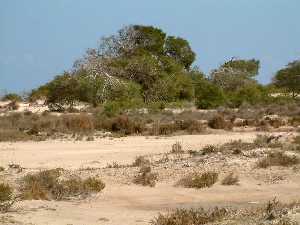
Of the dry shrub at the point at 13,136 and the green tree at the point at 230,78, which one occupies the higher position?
the green tree at the point at 230,78

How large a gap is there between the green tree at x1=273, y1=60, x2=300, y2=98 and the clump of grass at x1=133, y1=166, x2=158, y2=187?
45417mm

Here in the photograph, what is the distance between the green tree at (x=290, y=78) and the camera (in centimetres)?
6172

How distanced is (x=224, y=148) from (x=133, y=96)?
24.5 meters

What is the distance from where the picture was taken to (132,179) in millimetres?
14898

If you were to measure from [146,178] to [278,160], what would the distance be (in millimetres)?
3596

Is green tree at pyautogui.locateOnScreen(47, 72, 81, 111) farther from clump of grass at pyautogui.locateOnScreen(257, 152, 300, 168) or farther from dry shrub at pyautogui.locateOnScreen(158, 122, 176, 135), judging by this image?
clump of grass at pyautogui.locateOnScreen(257, 152, 300, 168)

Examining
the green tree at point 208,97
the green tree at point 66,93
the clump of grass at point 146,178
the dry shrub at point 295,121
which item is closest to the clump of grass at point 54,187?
the clump of grass at point 146,178

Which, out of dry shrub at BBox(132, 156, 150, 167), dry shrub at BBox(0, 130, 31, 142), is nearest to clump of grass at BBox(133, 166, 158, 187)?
dry shrub at BBox(132, 156, 150, 167)

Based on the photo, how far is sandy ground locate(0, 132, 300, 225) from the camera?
1143 cm

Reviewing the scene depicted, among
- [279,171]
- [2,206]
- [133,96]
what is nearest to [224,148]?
[279,171]

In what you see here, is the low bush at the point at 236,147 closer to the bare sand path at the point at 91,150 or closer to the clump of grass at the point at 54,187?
the bare sand path at the point at 91,150

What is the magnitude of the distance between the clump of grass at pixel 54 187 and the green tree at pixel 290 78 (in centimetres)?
4689

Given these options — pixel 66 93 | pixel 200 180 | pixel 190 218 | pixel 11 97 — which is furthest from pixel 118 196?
pixel 11 97

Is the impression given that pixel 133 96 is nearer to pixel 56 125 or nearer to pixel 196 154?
pixel 56 125
